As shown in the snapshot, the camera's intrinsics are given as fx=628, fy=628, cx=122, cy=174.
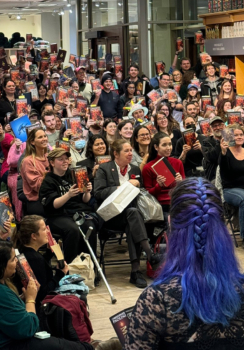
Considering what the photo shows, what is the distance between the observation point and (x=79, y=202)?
16.8 ft

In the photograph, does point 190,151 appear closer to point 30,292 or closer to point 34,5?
point 30,292

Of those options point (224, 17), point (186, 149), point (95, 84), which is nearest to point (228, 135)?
point (186, 149)

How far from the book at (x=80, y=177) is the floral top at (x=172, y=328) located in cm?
314

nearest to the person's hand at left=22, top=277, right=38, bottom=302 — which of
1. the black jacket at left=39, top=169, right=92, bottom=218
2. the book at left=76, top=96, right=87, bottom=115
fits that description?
the black jacket at left=39, top=169, right=92, bottom=218

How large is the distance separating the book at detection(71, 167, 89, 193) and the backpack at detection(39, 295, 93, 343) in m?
1.33

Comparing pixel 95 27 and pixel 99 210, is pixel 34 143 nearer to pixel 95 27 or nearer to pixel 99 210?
pixel 99 210

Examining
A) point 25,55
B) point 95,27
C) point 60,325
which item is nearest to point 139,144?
point 60,325

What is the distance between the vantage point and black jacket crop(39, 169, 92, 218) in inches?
193

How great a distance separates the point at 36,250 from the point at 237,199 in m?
2.43

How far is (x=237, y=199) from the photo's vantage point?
577 centimetres

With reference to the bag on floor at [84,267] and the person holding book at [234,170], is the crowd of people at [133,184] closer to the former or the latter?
the person holding book at [234,170]

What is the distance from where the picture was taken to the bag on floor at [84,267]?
475cm

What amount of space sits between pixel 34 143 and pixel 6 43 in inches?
523

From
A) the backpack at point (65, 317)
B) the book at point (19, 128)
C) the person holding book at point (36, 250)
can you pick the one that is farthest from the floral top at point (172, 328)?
the book at point (19, 128)
